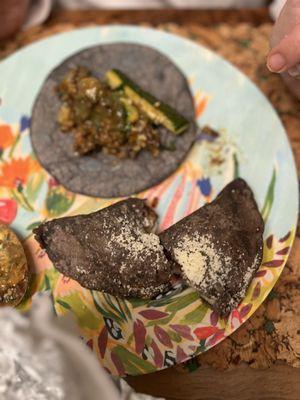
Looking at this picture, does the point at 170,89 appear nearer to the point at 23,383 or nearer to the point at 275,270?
the point at 275,270

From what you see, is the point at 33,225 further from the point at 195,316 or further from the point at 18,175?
the point at 195,316

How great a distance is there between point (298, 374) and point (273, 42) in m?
0.90

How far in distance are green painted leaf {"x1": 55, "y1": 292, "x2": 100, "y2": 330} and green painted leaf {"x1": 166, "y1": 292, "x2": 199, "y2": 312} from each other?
197 millimetres

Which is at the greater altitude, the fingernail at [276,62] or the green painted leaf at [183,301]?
the fingernail at [276,62]

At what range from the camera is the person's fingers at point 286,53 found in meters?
1.29

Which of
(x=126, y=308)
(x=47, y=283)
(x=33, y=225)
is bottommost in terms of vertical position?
(x=126, y=308)

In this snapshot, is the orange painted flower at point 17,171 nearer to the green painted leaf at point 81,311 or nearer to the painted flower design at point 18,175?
the painted flower design at point 18,175

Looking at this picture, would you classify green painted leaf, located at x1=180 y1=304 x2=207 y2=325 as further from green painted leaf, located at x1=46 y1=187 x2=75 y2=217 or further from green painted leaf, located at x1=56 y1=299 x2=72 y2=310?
green painted leaf, located at x1=46 y1=187 x2=75 y2=217

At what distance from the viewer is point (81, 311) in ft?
4.41

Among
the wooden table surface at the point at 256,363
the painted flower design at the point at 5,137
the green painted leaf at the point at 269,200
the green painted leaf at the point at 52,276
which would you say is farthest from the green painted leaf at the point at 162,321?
the painted flower design at the point at 5,137

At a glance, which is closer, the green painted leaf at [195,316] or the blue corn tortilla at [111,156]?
the green painted leaf at [195,316]

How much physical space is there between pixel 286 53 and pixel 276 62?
0.03m

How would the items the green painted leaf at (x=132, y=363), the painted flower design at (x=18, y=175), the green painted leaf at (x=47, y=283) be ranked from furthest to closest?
the painted flower design at (x=18, y=175) < the green painted leaf at (x=47, y=283) < the green painted leaf at (x=132, y=363)

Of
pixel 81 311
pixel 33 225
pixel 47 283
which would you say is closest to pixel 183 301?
pixel 81 311
